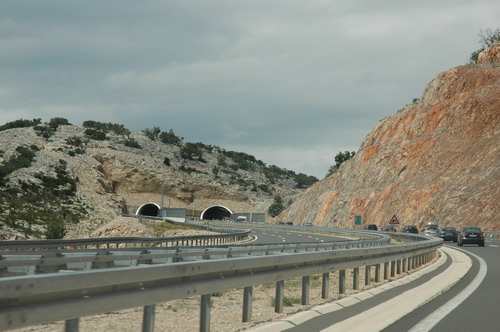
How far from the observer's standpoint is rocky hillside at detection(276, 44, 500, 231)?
6925cm

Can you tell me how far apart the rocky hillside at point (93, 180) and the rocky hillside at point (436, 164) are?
3042 cm

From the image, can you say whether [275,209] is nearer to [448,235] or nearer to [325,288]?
[448,235]

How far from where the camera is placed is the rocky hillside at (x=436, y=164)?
2726 inches

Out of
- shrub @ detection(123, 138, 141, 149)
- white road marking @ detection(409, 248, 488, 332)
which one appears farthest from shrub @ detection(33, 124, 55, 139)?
white road marking @ detection(409, 248, 488, 332)

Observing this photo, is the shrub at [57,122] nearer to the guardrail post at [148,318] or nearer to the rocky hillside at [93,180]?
the rocky hillside at [93,180]

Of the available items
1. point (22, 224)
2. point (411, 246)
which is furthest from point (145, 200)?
point (411, 246)

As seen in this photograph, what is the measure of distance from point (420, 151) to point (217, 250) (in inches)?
2772

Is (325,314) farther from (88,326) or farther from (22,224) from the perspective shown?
(22,224)

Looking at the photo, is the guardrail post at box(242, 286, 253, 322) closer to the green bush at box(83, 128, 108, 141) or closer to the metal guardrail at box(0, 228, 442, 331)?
the metal guardrail at box(0, 228, 442, 331)

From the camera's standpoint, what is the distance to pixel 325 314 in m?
9.90

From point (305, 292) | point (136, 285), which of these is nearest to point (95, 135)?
point (305, 292)

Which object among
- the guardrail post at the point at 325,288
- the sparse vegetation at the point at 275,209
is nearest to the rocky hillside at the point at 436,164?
the sparse vegetation at the point at 275,209

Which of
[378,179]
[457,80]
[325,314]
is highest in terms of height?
[457,80]

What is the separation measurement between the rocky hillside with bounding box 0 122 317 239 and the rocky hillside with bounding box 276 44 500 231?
30.4 meters
